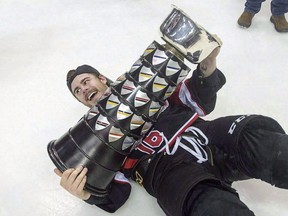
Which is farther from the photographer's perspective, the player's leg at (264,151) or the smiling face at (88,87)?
the smiling face at (88,87)

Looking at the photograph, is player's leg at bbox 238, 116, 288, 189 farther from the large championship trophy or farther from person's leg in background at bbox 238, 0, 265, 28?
person's leg in background at bbox 238, 0, 265, 28

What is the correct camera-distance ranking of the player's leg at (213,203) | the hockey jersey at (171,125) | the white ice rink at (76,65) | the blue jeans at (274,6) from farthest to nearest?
the blue jeans at (274,6), the white ice rink at (76,65), the hockey jersey at (171,125), the player's leg at (213,203)

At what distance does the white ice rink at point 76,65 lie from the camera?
106 cm

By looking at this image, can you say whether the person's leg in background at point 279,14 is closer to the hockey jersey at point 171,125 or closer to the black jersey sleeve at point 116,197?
the hockey jersey at point 171,125

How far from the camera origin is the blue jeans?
147 centimetres

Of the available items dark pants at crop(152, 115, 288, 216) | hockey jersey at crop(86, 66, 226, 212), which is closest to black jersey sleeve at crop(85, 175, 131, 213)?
hockey jersey at crop(86, 66, 226, 212)

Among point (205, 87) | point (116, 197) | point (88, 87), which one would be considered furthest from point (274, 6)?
point (116, 197)

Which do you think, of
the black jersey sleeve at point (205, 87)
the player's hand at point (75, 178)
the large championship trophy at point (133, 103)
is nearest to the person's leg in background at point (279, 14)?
the black jersey sleeve at point (205, 87)

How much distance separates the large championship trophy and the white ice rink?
26cm

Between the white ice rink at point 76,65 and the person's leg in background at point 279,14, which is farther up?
the person's leg in background at point 279,14

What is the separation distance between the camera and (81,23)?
5.38 ft

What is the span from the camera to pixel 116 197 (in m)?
0.99

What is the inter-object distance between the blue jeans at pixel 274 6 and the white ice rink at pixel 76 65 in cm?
7

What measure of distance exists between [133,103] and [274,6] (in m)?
0.97
